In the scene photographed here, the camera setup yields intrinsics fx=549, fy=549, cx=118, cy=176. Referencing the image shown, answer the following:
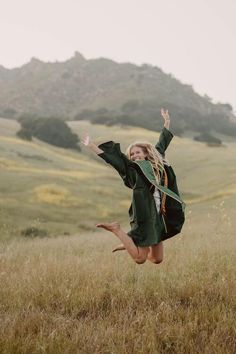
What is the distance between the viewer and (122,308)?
244 inches

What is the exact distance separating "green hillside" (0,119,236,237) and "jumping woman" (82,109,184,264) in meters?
7.02

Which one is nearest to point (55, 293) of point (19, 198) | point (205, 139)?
point (19, 198)

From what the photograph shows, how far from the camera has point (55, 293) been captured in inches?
264

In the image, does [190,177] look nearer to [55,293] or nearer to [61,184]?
[61,184]

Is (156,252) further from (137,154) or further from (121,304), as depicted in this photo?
(137,154)

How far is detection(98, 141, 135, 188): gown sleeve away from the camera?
704 cm

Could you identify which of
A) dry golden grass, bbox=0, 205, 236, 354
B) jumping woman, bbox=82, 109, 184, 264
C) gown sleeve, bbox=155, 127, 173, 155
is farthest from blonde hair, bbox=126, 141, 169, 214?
dry golden grass, bbox=0, 205, 236, 354

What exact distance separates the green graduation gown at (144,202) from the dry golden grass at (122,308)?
0.64 meters

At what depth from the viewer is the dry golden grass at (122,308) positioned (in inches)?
193

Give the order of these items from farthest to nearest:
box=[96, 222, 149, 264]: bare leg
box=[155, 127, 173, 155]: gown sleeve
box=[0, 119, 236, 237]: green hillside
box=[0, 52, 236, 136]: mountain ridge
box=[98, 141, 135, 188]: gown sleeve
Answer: box=[0, 52, 236, 136]: mountain ridge → box=[0, 119, 236, 237]: green hillside → box=[155, 127, 173, 155]: gown sleeve → box=[98, 141, 135, 188]: gown sleeve → box=[96, 222, 149, 264]: bare leg

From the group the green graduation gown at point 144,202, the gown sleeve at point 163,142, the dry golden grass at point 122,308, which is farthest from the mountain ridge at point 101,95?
the green graduation gown at point 144,202

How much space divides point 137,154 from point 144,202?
71cm

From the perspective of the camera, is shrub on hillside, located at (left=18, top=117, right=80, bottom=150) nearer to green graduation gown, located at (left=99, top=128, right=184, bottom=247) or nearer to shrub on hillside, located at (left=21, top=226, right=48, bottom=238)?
shrub on hillside, located at (left=21, top=226, right=48, bottom=238)

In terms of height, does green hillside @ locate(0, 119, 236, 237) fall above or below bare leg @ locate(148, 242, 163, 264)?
below
